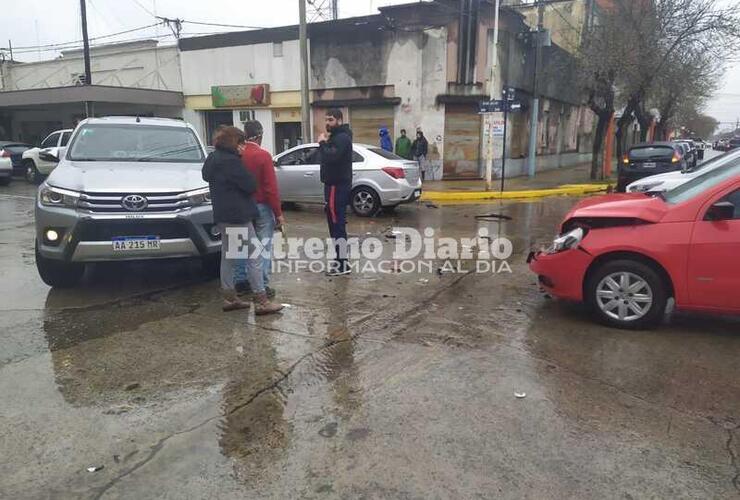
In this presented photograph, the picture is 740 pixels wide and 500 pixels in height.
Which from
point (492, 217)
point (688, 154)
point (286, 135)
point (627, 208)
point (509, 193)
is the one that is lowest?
point (492, 217)

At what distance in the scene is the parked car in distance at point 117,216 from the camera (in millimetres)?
5398

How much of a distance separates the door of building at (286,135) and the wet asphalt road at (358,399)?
59.2 ft

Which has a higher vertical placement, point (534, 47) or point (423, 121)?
point (534, 47)

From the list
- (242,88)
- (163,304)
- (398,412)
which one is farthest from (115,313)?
(242,88)

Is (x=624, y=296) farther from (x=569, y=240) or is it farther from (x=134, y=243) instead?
(x=134, y=243)

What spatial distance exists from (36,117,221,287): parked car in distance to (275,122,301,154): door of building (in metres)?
17.5

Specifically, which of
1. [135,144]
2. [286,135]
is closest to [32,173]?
[286,135]

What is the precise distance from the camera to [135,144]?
688cm

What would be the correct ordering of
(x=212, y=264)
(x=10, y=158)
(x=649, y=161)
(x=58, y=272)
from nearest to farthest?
→ (x=58, y=272), (x=212, y=264), (x=649, y=161), (x=10, y=158)

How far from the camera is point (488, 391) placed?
3.81 metres

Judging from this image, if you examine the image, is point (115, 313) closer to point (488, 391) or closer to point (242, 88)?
point (488, 391)

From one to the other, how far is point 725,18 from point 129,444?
21164 mm

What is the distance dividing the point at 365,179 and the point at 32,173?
1562cm

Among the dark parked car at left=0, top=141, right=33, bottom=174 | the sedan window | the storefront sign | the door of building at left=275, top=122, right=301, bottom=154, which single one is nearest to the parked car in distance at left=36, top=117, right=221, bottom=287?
the sedan window
